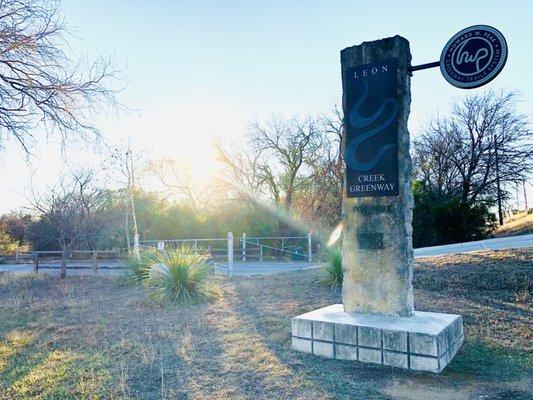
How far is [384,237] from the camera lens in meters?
4.94

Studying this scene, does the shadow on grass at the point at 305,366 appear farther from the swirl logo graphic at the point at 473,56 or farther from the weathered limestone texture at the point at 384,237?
the swirl logo graphic at the point at 473,56

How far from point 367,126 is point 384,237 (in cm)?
128

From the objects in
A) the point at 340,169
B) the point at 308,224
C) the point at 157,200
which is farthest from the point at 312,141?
the point at 157,200

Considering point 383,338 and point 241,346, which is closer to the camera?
point 383,338

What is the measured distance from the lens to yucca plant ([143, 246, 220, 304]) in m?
8.23

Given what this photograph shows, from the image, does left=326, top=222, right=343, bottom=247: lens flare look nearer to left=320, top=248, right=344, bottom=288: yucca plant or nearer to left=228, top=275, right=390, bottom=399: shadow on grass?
left=320, top=248, right=344, bottom=288: yucca plant

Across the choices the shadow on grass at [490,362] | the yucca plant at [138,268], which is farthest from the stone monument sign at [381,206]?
the yucca plant at [138,268]

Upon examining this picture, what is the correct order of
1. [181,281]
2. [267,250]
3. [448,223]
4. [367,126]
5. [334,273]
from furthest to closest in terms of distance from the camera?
[267,250], [448,223], [334,273], [181,281], [367,126]

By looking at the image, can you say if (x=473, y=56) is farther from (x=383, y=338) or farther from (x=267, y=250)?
(x=267, y=250)

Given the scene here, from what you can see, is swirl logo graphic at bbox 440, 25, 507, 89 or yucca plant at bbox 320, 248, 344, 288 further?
yucca plant at bbox 320, 248, 344, 288

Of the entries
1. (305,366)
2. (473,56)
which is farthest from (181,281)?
(473,56)

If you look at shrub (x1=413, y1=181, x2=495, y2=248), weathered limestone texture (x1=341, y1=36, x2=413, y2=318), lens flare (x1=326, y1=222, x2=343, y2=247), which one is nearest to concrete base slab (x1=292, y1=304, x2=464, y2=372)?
weathered limestone texture (x1=341, y1=36, x2=413, y2=318)

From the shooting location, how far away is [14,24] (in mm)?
7094

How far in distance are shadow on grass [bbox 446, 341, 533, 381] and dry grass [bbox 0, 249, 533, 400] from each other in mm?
10
